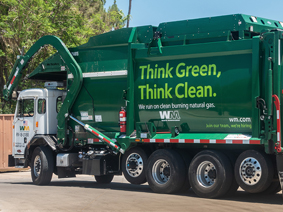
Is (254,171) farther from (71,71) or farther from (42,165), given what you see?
(42,165)

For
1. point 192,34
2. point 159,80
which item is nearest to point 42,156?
point 159,80

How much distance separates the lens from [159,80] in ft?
40.7

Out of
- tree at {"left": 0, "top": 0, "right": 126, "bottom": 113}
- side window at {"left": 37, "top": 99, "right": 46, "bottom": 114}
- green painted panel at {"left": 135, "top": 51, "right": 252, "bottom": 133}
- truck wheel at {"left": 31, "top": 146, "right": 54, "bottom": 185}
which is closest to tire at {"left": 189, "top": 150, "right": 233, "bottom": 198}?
green painted panel at {"left": 135, "top": 51, "right": 252, "bottom": 133}

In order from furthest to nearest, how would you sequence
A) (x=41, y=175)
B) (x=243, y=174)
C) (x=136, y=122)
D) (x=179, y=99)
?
1. (x=41, y=175)
2. (x=136, y=122)
3. (x=179, y=99)
4. (x=243, y=174)

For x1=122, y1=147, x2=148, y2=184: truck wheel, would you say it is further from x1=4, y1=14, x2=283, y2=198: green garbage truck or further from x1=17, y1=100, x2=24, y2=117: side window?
x1=17, y1=100, x2=24, y2=117: side window

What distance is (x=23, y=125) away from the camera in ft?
50.7

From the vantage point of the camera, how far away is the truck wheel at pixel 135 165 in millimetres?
12641

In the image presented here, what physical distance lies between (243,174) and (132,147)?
341 centimetres

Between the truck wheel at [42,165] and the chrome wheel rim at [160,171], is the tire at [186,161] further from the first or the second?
the truck wheel at [42,165]

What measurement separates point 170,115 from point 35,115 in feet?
16.0

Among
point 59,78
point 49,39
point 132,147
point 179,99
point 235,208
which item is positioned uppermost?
point 49,39

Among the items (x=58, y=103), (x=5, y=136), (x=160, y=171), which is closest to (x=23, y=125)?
(x=58, y=103)

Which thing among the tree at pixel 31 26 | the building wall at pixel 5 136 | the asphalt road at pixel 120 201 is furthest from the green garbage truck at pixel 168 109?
the tree at pixel 31 26

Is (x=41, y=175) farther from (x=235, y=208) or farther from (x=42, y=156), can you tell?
(x=235, y=208)
